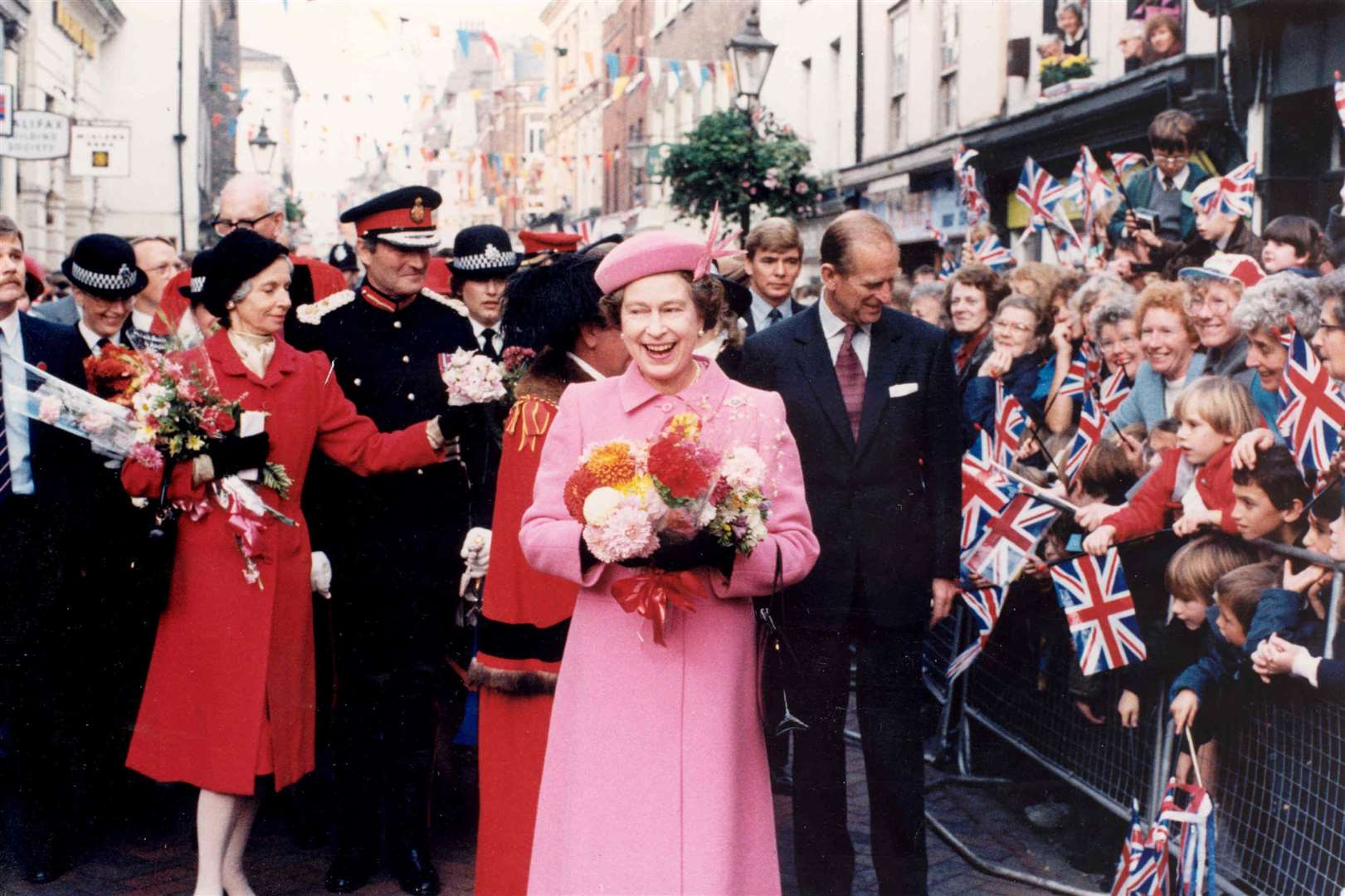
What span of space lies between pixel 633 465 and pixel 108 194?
93.9 feet

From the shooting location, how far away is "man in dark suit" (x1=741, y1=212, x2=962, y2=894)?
4.79 meters

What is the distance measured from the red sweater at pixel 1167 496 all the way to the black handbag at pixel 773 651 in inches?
59.6

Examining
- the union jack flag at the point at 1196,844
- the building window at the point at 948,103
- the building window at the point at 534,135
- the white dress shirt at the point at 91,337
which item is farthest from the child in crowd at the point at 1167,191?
the building window at the point at 534,135

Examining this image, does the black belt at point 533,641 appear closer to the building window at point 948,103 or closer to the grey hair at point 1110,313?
the grey hair at point 1110,313

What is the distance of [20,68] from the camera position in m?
20.1

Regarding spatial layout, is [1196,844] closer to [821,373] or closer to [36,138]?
[821,373]

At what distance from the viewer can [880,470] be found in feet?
15.8

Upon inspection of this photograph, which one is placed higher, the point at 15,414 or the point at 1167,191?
the point at 1167,191

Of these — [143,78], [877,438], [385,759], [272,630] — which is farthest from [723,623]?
[143,78]

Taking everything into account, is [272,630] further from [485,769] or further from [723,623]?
[723,623]

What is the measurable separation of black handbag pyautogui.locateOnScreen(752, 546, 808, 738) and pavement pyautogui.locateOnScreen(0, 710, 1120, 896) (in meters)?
1.53

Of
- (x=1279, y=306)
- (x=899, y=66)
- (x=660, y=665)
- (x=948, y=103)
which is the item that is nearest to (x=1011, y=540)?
(x=1279, y=306)

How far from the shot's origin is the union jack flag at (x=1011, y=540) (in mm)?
5711

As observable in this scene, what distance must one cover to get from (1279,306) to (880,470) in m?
1.34
